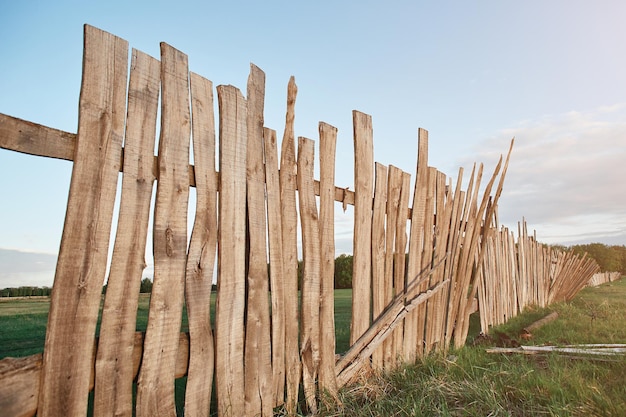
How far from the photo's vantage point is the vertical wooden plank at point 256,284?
2.79 metres

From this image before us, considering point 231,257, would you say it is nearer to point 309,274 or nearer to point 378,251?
point 309,274

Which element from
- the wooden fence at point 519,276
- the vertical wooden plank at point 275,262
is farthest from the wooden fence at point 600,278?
the vertical wooden plank at point 275,262

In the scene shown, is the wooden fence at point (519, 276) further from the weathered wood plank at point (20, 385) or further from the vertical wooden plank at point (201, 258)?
the weathered wood plank at point (20, 385)

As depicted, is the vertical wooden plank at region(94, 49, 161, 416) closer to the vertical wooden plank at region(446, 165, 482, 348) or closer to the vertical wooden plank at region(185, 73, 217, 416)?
the vertical wooden plank at region(185, 73, 217, 416)

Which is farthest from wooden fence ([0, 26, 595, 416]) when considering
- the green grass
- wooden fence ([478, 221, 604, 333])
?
wooden fence ([478, 221, 604, 333])

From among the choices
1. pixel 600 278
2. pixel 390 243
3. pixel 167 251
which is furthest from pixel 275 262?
pixel 600 278

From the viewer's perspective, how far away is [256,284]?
9.23 feet

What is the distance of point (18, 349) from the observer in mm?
4703

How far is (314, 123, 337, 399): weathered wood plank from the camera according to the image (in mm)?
3361

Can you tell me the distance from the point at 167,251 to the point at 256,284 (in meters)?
0.66

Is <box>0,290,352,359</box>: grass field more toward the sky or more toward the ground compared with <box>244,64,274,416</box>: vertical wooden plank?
more toward the ground

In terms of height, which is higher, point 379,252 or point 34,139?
point 34,139

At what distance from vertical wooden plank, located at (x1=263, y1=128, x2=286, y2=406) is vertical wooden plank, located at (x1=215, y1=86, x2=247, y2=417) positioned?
23cm

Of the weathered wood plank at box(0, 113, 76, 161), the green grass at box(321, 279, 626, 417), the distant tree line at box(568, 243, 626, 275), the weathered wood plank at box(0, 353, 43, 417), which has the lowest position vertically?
the green grass at box(321, 279, 626, 417)
